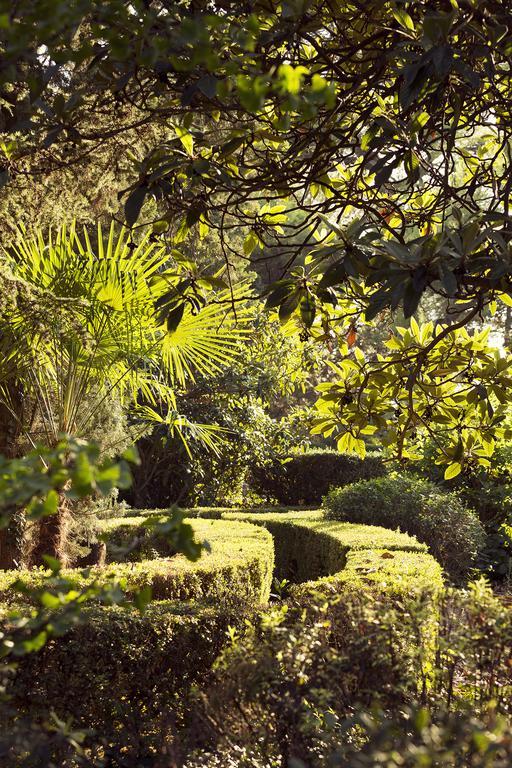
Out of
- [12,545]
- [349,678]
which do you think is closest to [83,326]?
[12,545]

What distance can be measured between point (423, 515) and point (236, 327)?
5.33m

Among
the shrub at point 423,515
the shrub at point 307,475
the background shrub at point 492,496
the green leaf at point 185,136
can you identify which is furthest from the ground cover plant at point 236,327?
the shrub at point 307,475

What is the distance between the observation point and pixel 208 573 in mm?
5680

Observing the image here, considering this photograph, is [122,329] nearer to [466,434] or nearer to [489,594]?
[466,434]

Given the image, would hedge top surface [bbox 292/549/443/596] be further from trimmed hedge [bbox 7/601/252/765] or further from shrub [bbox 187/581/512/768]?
shrub [bbox 187/581/512/768]

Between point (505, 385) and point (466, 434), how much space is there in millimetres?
483

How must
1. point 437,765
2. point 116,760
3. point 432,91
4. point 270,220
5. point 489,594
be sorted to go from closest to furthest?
point 437,765, point 489,594, point 432,91, point 116,760, point 270,220

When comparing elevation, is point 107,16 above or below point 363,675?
above

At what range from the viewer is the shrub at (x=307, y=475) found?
15.0 m

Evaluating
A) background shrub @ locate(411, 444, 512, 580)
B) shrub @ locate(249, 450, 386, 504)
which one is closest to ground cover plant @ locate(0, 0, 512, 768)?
background shrub @ locate(411, 444, 512, 580)

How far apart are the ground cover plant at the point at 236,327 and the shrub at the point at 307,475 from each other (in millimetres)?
7734

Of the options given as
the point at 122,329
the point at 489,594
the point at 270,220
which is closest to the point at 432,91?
the point at 270,220

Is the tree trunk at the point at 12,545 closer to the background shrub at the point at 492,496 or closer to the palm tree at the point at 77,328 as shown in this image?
the palm tree at the point at 77,328

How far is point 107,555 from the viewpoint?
25.6 ft
